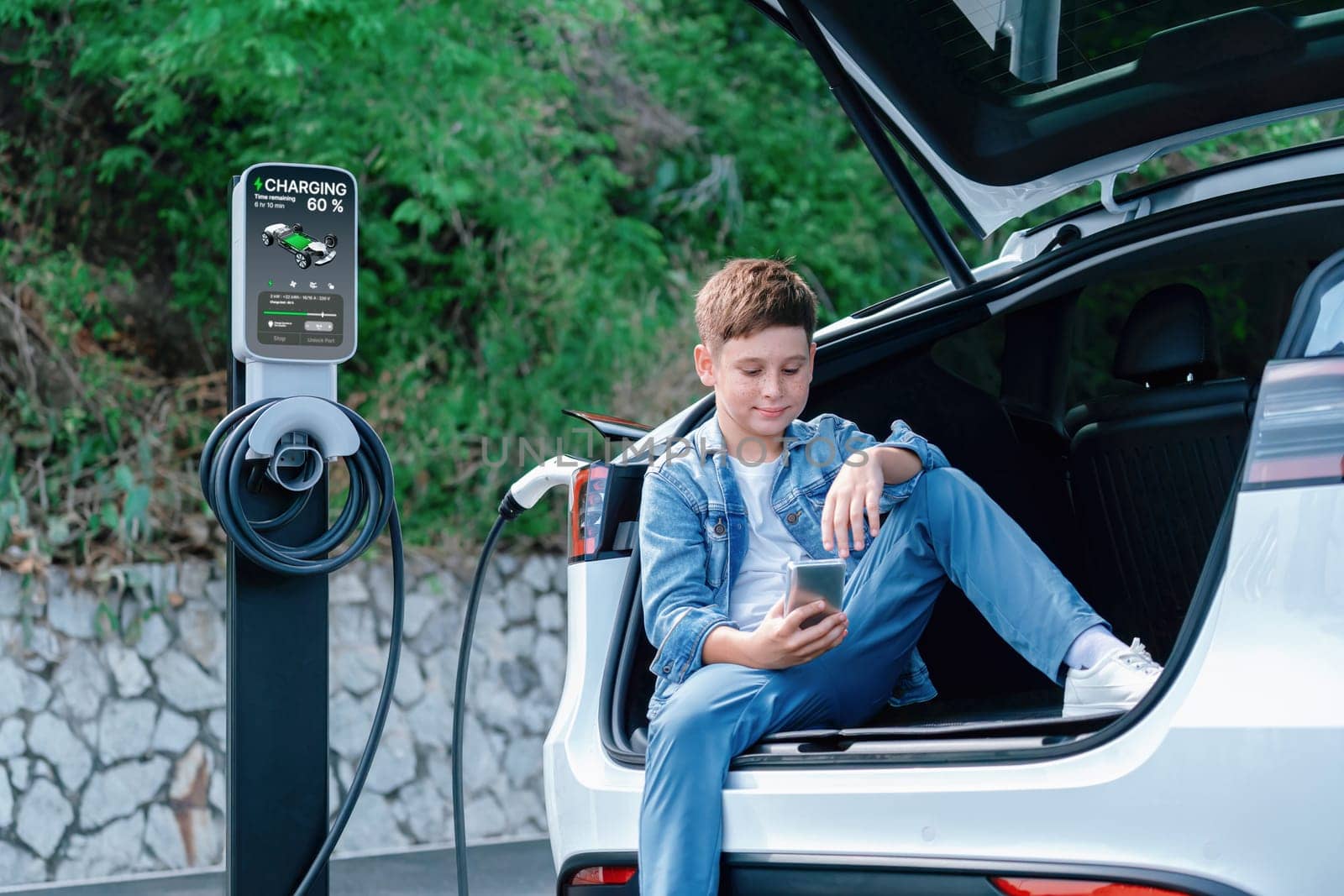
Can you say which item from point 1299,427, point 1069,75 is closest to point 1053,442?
point 1069,75

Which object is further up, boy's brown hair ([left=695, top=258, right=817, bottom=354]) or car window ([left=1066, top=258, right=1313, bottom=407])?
car window ([left=1066, top=258, right=1313, bottom=407])

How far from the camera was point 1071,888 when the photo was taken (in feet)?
5.28

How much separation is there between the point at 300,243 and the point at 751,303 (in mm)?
966

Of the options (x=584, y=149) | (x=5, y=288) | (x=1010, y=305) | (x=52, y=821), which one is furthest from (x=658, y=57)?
(x=1010, y=305)

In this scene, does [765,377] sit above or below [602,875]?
above

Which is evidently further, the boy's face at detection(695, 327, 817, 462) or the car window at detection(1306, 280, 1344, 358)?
the boy's face at detection(695, 327, 817, 462)

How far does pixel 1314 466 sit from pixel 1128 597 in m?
1.28

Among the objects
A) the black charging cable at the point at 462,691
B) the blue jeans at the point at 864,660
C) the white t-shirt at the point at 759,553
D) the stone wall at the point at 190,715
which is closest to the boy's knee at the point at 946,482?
the blue jeans at the point at 864,660

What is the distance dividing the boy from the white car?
0.09 m

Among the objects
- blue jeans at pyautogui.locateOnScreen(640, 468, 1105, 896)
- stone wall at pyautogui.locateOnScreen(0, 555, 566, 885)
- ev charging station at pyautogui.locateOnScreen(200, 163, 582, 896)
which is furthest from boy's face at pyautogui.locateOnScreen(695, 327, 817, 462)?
stone wall at pyautogui.locateOnScreen(0, 555, 566, 885)

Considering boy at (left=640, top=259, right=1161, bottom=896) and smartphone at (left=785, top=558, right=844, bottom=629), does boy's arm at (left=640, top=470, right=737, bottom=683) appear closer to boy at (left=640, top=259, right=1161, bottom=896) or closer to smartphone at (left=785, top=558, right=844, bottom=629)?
boy at (left=640, top=259, right=1161, bottom=896)

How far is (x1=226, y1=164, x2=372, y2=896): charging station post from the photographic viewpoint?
8.76ft

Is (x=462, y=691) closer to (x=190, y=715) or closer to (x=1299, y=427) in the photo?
(x=1299, y=427)

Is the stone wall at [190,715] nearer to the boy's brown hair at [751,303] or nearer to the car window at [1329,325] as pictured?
the boy's brown hair at [751,303]
